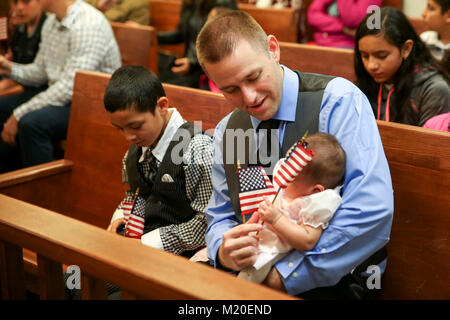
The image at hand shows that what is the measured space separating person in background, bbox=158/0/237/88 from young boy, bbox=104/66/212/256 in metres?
2.22

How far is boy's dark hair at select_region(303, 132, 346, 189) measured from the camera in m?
1.45

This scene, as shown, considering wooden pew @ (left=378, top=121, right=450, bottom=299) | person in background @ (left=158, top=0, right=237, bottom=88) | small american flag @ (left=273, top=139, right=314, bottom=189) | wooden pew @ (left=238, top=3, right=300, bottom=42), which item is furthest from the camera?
wooden pew @ (left=238, top=3, right=300, bottom=42)

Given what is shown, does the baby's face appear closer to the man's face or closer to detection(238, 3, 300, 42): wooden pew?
the man's face

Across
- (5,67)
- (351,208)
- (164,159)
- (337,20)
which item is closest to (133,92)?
(164,159)

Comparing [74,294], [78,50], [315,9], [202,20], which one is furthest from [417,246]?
[315,9]

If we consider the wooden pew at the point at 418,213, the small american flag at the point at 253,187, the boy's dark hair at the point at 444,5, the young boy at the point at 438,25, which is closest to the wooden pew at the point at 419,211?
the wooden pew at the point at 418,213

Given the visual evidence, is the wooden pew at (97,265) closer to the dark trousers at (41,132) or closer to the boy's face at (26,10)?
the dark trousers at (41,132)

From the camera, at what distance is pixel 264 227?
151cm

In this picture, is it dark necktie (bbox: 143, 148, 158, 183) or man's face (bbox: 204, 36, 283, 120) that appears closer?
man's face (bbox: 204, 36, 283, 120)

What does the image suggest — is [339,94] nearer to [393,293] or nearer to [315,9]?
[393,293]

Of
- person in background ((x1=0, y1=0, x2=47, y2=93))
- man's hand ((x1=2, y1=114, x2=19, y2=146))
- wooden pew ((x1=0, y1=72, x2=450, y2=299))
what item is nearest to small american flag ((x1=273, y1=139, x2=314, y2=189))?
wooden pew ((x1=0, y1=72, x2=450, y2=299))

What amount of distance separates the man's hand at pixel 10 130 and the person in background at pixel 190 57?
129 cm

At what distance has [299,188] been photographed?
1.50m

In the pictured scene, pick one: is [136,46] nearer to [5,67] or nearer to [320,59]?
[5,67]
